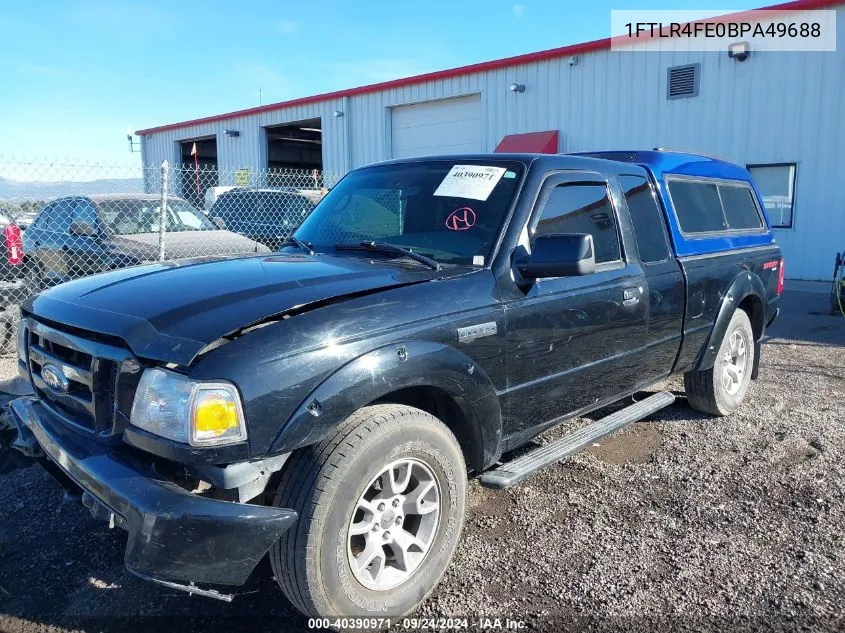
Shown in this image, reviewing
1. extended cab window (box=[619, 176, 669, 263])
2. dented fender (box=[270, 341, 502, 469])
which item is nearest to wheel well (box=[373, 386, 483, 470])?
dented fender (box=[270, 341, 502, 469])

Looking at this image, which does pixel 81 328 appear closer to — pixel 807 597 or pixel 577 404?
pixel 577 404

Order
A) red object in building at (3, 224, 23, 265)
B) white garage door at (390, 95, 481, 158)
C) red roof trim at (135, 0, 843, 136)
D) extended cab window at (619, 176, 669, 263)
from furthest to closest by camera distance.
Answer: white garage door at (390, 95, 481, 158) → red roof trim at (135, 0, 843, 136) → red object in building at (3, 224, 23, 265) → extended cab window at (619, 176, 669, 263)

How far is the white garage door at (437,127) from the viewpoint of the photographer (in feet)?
58.2

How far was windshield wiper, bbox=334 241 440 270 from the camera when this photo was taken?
3125 mm

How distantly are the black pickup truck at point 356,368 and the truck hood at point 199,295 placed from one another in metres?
0.01

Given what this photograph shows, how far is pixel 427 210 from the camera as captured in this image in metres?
3.51

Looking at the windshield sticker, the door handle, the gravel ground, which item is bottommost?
the gravel ground

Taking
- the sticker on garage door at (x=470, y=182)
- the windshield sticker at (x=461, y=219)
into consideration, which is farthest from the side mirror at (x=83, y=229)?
the windshield sticker at (x=461, y=219)

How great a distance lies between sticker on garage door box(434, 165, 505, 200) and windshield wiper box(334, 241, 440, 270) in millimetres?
411

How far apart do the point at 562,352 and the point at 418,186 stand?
1.21 meters

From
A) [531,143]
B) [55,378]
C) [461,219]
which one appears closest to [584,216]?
[461,219]

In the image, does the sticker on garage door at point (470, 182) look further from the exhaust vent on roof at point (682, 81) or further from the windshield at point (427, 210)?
the exhaust vent on roof at point (682, 81)

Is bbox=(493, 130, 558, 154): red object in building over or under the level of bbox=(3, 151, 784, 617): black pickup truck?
over

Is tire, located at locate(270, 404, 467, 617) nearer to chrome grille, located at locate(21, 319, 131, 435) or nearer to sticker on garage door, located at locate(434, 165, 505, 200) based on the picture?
chrome grille, located at locate(21, 319, 131, 435)
